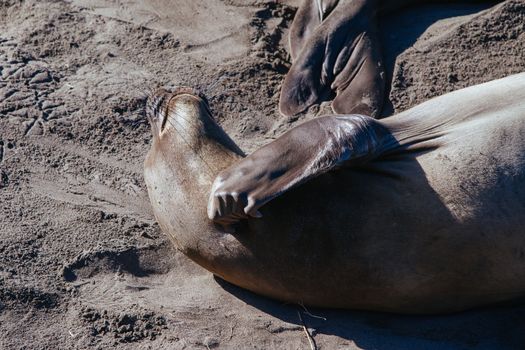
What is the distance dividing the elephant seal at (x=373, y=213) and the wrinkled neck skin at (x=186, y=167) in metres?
0.01

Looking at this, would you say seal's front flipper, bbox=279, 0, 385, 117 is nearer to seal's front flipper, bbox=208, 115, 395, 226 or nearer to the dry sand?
the dry sand

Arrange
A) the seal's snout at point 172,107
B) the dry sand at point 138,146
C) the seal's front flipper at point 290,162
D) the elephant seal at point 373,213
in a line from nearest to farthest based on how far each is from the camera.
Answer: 1. the seal's front flipper at point 290,162
2. the elephant seal at point 373,213
3. the dry sand at point 138,146
4. the seal's snout at point 172,107

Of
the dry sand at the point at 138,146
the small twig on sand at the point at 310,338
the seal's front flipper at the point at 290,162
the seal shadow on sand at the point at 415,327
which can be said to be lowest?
the seal shadow on sand at the point at 415,327

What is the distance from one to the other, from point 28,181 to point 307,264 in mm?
1758

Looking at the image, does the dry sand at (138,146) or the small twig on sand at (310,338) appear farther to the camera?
the dry sand at (138,146)

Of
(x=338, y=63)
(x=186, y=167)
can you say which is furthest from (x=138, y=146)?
(x=338, y=63)

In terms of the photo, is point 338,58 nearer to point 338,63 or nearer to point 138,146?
point 338,63

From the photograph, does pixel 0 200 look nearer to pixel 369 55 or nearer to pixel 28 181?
pixel 28 181

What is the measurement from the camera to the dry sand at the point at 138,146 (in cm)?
452

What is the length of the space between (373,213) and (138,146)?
1792 mm

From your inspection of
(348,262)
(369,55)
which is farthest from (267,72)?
→ (348,262)

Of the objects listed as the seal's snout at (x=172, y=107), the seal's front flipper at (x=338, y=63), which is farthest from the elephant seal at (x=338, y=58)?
the seal's snout at (x=172, y=107)

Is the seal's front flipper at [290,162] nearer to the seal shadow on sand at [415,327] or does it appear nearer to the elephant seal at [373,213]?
the elephant seal at [373,213]

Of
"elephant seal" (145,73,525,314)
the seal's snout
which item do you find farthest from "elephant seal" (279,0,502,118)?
"elephant seal" (145,73,525,314)
